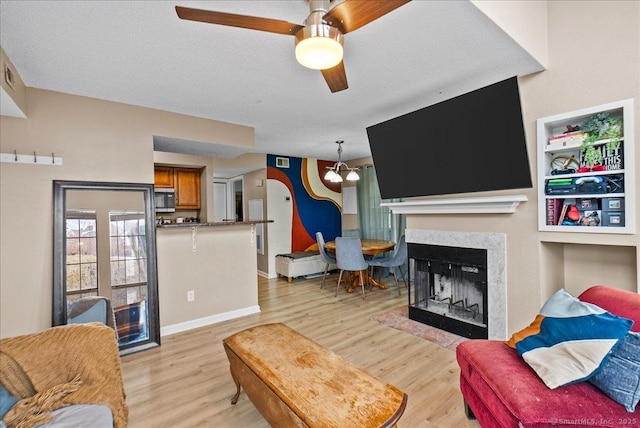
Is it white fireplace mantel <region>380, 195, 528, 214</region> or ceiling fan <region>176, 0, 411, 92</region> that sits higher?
ceiling fan <region>176, 0, 411, 92</region>

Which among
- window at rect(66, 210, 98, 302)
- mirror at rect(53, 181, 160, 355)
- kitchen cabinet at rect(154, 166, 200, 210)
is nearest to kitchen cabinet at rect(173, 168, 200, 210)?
kitchen cabinet at rect(154, 166, 200, 210)

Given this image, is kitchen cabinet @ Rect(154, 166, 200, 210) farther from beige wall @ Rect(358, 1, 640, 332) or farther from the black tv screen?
beige wall @ Rect(358, 1, 640, 332)

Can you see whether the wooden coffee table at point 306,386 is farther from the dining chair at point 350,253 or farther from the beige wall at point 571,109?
the dining chair at point 350,253

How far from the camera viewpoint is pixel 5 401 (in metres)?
1.48

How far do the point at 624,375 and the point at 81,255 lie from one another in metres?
3.94

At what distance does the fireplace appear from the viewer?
291 cm

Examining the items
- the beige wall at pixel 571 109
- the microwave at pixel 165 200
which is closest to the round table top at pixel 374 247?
the beige wall at pixel 571 109

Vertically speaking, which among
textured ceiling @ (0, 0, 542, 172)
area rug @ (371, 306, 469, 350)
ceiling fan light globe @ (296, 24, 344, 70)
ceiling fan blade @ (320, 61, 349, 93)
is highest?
textured ceiling @ (0, 0, 542, 172)

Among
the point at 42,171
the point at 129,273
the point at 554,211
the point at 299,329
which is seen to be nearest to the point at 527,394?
the point at 554,211

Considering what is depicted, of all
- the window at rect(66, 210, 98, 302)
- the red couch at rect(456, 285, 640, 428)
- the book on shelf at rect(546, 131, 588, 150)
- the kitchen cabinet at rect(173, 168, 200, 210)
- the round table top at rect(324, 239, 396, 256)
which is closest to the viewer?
the red couch at rect(456, 285, 640, 428)

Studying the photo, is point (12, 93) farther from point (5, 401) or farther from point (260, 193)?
point (260, 193)

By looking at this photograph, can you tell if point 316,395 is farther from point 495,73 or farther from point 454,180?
point 495,73

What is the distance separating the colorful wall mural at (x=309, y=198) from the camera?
630cm

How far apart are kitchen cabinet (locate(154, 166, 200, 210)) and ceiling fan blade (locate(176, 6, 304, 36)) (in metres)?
4.68
